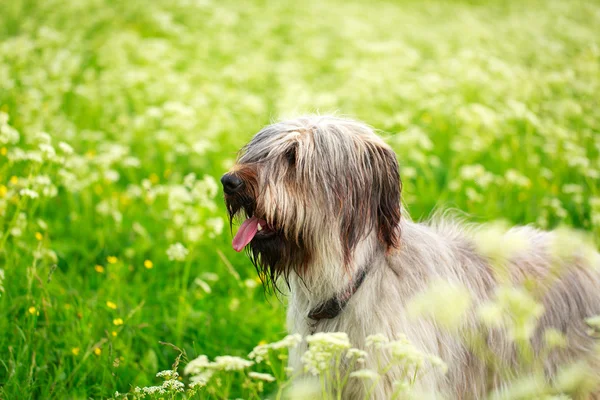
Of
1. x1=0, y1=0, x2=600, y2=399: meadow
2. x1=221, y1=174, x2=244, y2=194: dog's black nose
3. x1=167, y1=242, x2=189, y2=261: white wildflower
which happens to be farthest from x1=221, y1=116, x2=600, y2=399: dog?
x1=0, y1=0, x2=600, y2=399: meadow

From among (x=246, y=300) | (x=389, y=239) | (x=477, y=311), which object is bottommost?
(x=246, y=300)

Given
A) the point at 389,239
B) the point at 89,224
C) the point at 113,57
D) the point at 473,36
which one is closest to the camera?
the point at 389,239

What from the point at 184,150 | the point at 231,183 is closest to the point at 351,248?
the point at 231,183

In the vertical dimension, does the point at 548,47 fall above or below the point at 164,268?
above

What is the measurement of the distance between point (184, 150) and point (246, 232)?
2.88 meters

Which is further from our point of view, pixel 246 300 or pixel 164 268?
pixel 164 268

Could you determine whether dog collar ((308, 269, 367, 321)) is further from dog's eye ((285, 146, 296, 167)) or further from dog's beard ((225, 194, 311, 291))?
dog's eye ((285, 146, 296, 167))

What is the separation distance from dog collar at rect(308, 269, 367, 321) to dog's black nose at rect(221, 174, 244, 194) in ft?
2.52

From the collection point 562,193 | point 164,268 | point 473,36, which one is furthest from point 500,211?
point 473,36

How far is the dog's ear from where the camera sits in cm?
340

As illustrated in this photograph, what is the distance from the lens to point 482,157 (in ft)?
23.4

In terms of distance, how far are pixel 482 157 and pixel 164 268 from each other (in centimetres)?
371

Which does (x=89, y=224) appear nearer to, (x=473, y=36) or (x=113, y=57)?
(x=113, y=57)

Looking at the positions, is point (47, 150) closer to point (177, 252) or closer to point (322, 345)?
point (177, 252)
